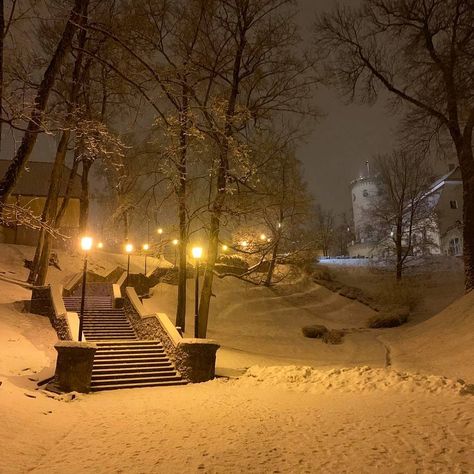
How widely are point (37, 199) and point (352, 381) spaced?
28.2 metres

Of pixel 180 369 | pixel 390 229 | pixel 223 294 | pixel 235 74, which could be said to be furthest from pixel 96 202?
pixel 180 369

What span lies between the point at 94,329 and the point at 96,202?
31.2 m

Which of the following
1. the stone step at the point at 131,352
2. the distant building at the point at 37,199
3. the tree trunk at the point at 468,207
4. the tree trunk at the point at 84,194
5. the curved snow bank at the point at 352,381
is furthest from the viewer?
the distant building at the point at 37,199

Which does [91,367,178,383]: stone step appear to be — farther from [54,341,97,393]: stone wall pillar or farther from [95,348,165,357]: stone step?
[95,348,165,357]: stone step

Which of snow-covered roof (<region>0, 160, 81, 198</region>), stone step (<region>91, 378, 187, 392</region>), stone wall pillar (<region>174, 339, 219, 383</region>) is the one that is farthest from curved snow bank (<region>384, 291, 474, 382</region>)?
snow-covered roof (<region>0, 160, 81, 198</region>)

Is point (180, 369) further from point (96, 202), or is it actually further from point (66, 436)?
point (96, 202)

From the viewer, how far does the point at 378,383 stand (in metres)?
9.35

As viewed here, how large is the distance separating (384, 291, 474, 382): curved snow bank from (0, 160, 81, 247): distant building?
22.8 metres

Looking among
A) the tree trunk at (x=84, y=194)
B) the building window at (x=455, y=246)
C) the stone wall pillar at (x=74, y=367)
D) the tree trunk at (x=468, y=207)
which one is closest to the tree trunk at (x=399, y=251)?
the building window at (x=455, y=246)

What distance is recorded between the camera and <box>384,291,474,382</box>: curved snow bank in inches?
475

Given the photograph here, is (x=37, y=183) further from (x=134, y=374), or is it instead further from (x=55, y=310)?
(x=134, y=374)

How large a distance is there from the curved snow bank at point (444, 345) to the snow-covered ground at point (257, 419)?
7cm

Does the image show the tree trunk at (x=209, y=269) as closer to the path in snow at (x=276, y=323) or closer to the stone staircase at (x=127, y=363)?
the path in snow at (x=276, y=323)

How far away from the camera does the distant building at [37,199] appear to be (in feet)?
102
